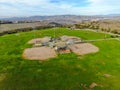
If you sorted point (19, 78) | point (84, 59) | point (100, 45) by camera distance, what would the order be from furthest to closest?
point (100, 45) < point (84, 59) < point (19, 78)

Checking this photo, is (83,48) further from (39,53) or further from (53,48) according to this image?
(39,53)

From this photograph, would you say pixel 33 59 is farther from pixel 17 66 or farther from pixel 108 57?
pixel 108 57

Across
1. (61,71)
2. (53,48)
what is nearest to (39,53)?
(53,48)

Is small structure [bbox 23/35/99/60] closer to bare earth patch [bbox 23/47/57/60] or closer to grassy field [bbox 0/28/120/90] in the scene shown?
bare earth patch [bbox 23/47/57/60]

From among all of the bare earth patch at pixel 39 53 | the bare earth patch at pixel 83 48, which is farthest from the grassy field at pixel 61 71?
the bare earth patch at pixel 83 48

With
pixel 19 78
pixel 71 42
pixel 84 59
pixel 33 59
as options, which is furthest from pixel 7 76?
pixel 71 42

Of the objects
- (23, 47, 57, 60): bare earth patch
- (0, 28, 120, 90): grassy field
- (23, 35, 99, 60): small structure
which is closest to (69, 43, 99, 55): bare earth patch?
(23, 35, 99, 60): small structure
